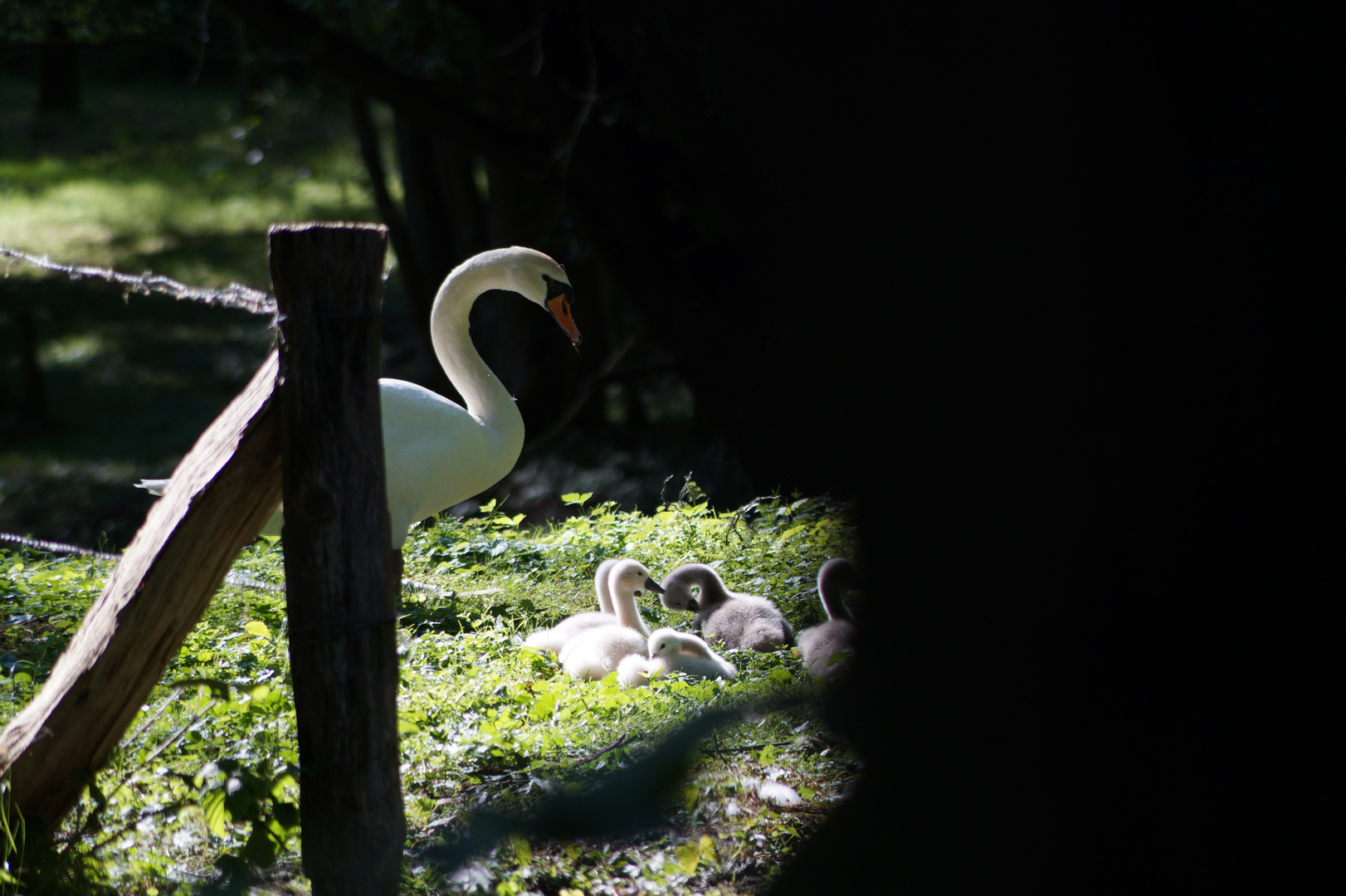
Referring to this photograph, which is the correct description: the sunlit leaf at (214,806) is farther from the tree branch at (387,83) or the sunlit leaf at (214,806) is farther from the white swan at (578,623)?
the tree branch at (387,83)

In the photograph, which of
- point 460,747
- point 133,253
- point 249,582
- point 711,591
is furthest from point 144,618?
point 133,253

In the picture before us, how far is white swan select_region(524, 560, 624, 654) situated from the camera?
4684 millimetres

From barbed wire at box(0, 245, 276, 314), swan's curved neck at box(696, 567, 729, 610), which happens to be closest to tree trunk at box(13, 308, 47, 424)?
barbed wire at box(0, 245, 276, 314)

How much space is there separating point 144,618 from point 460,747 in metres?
1.13

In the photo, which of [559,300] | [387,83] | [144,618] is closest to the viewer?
[144,618]

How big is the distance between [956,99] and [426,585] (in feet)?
16.1

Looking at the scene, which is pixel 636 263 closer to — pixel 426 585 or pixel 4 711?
pixel 426 585

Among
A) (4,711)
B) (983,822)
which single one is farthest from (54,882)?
(983,822)

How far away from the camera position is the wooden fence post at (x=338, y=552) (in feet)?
8.41

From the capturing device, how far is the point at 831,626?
14.3 ft

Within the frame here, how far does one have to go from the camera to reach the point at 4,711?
385cm

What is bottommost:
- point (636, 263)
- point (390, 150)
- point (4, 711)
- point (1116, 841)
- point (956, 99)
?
point (1116, 841)

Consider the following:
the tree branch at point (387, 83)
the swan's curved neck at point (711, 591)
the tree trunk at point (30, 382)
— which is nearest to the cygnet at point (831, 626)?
the swan's curved neck at point (711, 591)

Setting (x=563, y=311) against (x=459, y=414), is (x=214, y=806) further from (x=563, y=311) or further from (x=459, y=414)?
(x=563, y=311)
